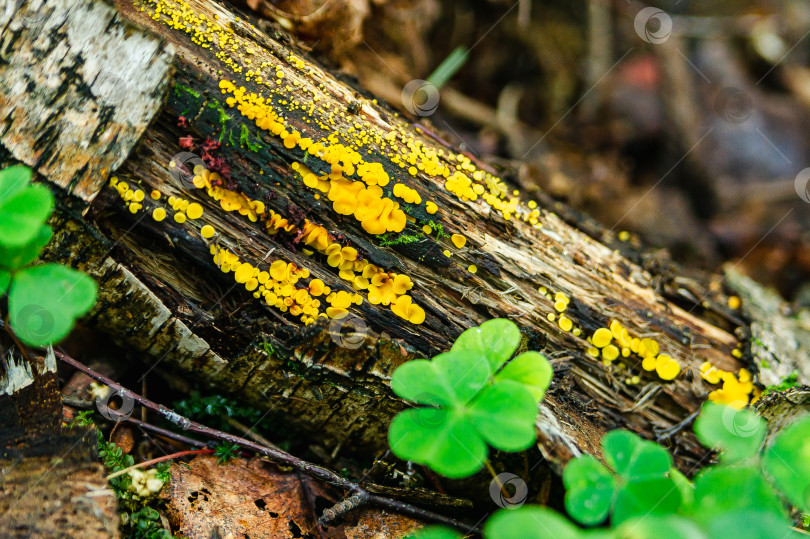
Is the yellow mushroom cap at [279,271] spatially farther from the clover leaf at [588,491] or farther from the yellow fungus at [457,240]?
the clover leaf at [588,491]

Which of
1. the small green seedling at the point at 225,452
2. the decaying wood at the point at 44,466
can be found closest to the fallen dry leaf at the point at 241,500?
the small green seedling at the point at 225,452

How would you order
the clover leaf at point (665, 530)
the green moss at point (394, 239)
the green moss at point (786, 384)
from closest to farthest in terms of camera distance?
the clover leaf at point (665, 530)
the green moss at point (394, 239)
the green moss at point (786, 384)

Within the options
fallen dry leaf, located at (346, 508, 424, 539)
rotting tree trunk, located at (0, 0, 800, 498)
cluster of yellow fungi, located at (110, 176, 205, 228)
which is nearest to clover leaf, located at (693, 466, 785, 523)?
rotting tree trunk, located at (0, 0, 800, 498)

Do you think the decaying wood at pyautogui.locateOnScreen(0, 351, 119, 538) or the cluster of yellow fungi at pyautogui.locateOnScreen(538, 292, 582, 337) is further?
the cluster of yellow fungi at pyautogui.locateOnScreen(538, 292, 582, 337)

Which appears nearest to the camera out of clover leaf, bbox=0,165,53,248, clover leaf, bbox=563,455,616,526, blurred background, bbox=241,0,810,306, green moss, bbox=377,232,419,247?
clover leaf, bbox=563,455,616,526

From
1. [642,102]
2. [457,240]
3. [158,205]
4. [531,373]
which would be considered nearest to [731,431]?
[531,373]

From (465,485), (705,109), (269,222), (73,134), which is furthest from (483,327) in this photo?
(705,109)

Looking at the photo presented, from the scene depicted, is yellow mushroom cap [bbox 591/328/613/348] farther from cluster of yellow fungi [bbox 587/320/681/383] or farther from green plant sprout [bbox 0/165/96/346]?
green plant sprout [bbox 0/165/96/346]

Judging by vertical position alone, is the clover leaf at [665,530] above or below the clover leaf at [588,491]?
above
